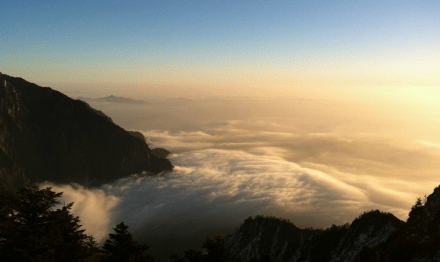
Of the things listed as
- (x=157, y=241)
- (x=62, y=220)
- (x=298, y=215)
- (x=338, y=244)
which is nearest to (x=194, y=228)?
(x=157, y=241)

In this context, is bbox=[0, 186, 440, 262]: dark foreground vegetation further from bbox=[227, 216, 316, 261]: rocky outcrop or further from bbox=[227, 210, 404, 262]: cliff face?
bbox=[227, 216, 316, 261]: rocky outcrop

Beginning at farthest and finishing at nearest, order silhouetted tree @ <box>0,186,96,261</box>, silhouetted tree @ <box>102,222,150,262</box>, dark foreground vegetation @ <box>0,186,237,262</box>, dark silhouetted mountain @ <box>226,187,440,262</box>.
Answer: dark silhouetted mountain @ <box>226,187,440,262</box> < silhouetted tree @ <box>102,222,150,262</box> < dark foreground vegetation @ <box>0,186,237,262</box> < silhouetted tree @ <box>0,186,96,261</box>

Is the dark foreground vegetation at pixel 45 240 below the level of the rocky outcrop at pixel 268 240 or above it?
above

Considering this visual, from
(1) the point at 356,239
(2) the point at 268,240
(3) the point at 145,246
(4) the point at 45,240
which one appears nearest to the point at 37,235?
(4) the point at 45,240

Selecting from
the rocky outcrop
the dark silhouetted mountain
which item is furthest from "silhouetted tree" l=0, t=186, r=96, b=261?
the rocky outcrop

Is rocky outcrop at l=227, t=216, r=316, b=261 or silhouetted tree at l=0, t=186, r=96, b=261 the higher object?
silhouetted tree at l=0, t=186, r=96, b=261

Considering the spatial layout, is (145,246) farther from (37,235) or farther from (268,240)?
(268,240)

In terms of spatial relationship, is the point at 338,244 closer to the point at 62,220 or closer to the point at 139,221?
Result: the point at 62,220

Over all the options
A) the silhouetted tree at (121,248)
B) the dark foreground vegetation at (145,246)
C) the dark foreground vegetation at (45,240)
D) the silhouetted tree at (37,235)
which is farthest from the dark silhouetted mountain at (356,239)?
the silhouetted tree at (37,235)

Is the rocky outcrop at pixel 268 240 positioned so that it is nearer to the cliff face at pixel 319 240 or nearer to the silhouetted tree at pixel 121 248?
the cliff face at pixel 319 240
